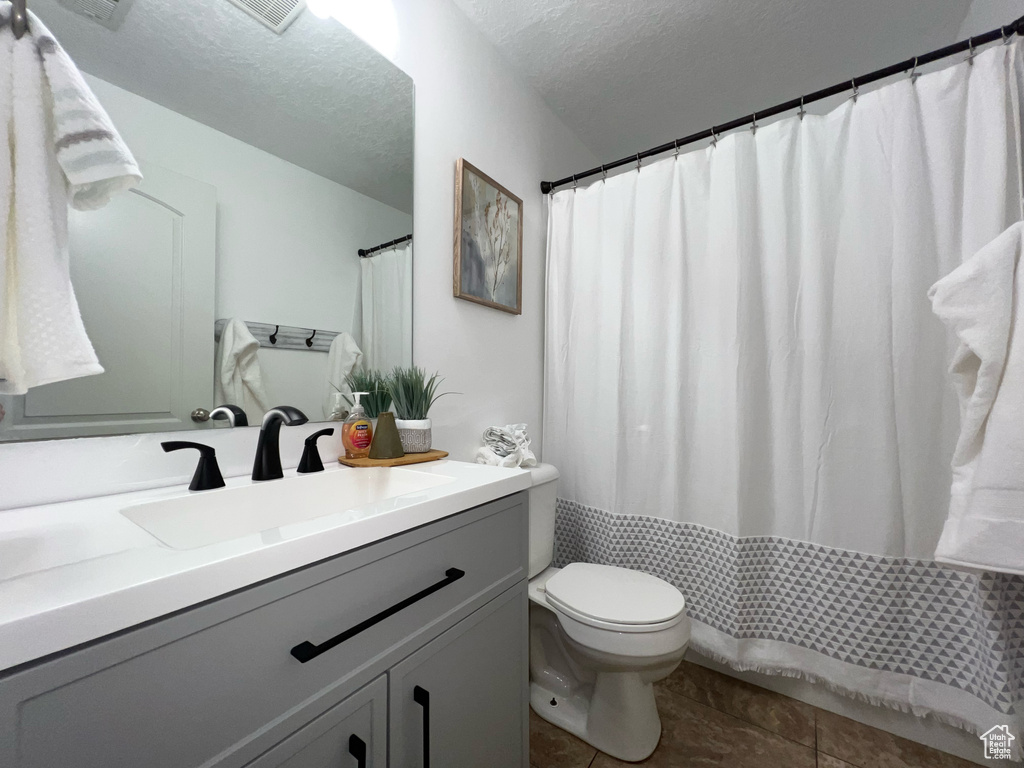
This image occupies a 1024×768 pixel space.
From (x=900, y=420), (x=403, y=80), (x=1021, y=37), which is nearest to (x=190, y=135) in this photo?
(x=403, y=80)

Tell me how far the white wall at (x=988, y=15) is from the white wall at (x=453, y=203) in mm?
1485

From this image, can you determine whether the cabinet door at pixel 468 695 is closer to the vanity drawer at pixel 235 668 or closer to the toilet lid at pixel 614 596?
the vanity drawer at pixel 235 668

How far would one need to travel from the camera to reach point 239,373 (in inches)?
38.5

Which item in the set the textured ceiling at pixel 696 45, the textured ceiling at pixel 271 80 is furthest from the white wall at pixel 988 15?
the textured ceiling at pixel 271 80

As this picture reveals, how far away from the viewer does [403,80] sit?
132 cm

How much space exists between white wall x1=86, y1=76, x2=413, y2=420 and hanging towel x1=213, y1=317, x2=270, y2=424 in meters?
0.02

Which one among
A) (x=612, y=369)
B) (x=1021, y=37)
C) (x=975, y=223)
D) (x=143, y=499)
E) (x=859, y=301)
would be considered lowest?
(x=143, y=499)

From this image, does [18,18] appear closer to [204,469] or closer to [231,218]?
[231,218]

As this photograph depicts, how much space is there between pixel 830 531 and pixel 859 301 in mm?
714

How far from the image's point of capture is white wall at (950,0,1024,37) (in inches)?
49.0

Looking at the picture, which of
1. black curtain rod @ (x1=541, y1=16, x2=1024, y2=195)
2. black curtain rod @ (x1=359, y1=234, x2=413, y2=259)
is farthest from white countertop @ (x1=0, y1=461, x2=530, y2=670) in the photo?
black curtain rod @ (x1=541, y1=16, x2=1024, y2=195)

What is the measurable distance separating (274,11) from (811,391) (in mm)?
1798

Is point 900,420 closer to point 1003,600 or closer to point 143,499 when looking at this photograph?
point 1003,600

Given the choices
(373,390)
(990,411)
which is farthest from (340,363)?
(990,411)
